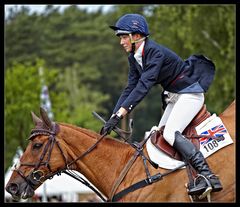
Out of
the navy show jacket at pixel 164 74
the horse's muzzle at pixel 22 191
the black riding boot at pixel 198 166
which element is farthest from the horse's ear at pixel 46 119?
the black riding boot at pixel 198 166

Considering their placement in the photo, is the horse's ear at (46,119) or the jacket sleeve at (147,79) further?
the horse's ear at (46,119)

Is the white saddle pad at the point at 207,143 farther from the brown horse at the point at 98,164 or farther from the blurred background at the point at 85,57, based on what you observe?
the blurred background at the point at 85,57

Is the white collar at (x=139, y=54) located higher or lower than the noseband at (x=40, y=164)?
higher

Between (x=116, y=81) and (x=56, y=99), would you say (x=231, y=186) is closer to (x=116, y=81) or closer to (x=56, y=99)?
(x=56, y=99)

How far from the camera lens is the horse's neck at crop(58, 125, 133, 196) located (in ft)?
31.9

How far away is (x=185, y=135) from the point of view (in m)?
9.55

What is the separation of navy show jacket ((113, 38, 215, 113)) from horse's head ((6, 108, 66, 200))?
1.01 meters

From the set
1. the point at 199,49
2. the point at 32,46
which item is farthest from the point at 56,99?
the point at 32,46

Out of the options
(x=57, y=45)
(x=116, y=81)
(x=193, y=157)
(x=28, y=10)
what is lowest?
(x=116, y=81)

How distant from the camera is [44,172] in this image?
9648 millimetres

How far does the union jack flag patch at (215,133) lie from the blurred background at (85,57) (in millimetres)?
17400

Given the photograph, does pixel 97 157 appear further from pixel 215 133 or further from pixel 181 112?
pixel 215 133

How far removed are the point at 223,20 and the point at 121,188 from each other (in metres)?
26.1

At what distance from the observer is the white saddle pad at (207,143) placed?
30.7ft
